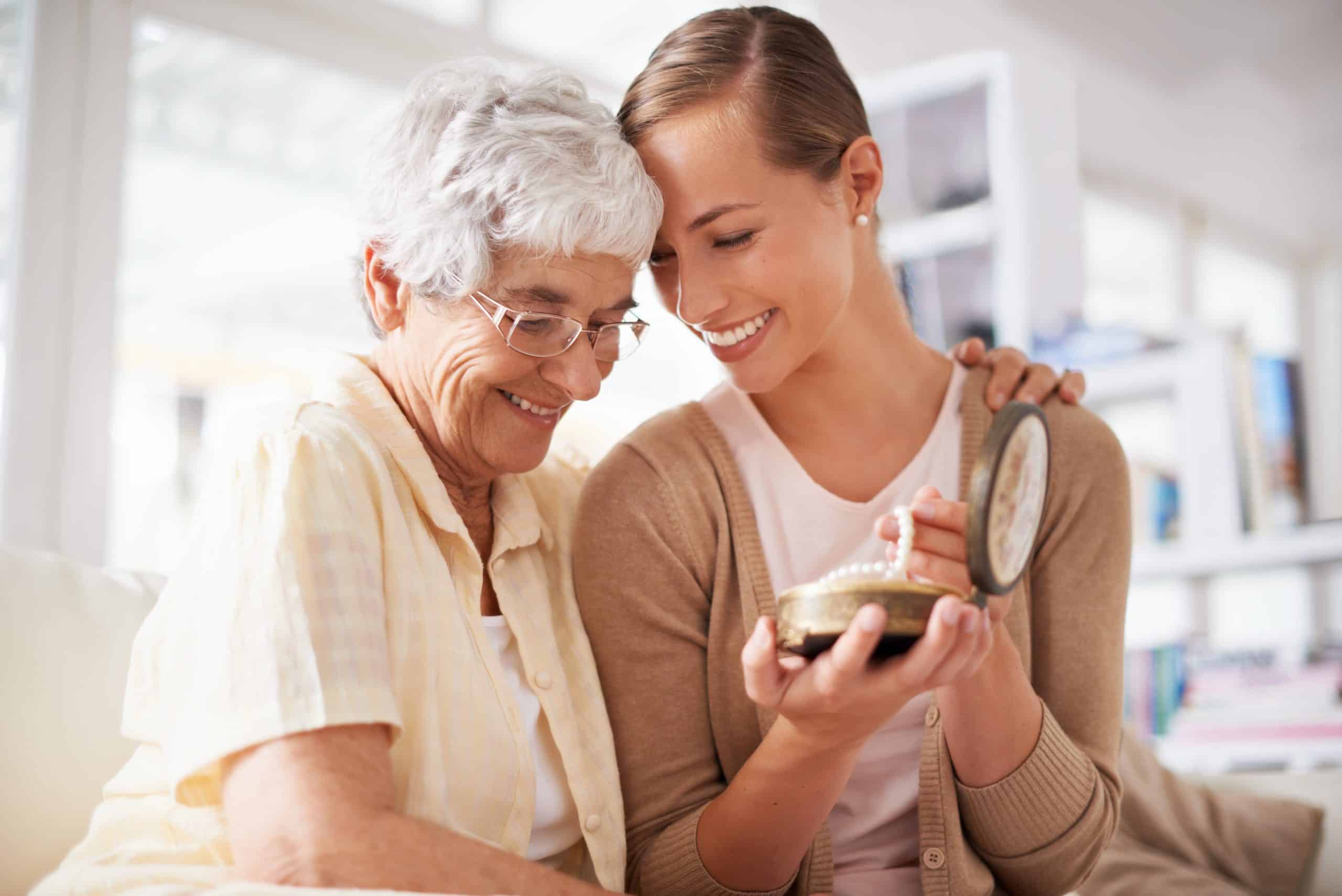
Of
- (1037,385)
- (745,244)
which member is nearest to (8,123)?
(745,244)

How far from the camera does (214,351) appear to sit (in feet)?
30.7

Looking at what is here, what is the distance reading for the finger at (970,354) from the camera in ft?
5.96

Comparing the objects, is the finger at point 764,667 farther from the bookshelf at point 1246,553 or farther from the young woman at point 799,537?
the bookshelf at point 1246,553

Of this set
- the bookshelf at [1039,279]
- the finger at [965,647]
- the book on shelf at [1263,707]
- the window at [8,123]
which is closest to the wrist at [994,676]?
the finger at [965,647]

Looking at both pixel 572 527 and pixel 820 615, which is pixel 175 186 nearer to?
pixel 572 527

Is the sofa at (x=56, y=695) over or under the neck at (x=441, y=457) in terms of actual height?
under

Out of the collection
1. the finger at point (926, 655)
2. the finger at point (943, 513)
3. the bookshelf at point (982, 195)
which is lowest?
the finger at point (926, 655)

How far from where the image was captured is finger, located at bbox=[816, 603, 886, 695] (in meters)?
1.00

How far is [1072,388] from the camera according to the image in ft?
5.63

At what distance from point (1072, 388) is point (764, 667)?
837mm

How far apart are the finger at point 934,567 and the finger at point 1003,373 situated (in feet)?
1.86

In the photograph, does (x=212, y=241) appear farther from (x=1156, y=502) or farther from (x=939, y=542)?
(x=939, y=542)

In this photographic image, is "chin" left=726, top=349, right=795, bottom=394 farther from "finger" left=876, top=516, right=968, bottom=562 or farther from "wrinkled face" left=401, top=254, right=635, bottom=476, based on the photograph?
"finger" left=876, top=516, right=968, bottom=562

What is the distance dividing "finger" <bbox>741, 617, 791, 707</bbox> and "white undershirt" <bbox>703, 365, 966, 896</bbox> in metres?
0.50
